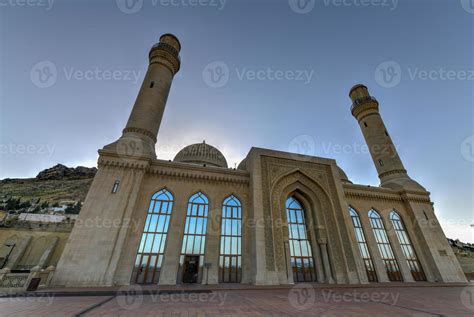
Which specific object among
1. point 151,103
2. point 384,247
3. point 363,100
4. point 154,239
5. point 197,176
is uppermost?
point 363,100

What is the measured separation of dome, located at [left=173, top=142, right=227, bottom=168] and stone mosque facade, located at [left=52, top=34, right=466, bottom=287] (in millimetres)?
4854

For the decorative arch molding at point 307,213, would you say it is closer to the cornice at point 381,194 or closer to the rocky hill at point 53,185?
the cornice at point 381,194

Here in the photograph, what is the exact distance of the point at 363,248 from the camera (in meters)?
14.8

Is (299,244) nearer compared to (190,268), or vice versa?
(190,268)

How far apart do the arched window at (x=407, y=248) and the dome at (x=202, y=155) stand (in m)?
15.8

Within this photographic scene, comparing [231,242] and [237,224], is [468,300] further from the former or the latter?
[237,224]

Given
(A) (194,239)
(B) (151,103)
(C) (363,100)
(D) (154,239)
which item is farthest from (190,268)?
(C) (363,100)

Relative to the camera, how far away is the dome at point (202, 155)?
19781mm

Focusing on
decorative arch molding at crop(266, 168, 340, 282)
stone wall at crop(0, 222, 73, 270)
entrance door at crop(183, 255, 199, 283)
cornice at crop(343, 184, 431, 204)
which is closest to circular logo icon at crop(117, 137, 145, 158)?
entrance door at crop(183, 255, 199, 283)

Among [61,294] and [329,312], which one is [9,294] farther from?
[329,312]

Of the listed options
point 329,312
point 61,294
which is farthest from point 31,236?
point 329,312

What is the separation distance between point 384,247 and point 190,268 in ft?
46.9

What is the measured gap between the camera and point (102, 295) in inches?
288

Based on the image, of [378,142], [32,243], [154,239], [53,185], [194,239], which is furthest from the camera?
[53,185]
